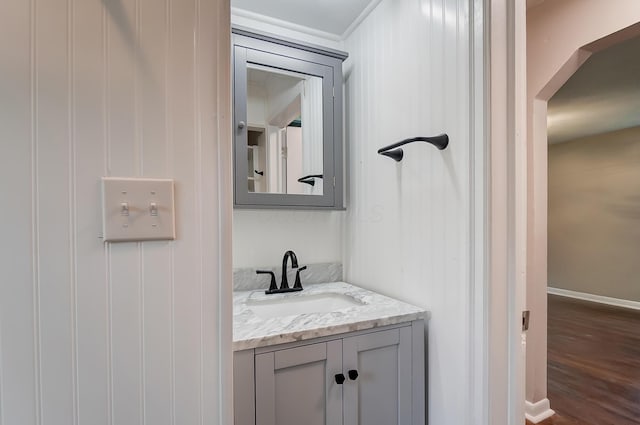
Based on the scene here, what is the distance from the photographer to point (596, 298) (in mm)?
4668

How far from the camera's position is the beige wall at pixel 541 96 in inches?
62.0

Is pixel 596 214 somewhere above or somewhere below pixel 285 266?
above

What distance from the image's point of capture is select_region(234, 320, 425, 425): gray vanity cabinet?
922 millimetres

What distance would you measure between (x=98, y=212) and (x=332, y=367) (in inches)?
32.9

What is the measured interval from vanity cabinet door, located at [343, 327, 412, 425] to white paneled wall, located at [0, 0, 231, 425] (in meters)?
0.57

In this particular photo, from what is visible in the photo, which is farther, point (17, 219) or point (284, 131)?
point (284, 131)

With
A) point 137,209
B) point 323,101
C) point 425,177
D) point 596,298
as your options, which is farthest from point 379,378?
point 596,298

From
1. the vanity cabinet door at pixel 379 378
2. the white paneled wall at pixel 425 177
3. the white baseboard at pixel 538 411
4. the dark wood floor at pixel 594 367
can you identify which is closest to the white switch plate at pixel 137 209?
the vanity cabinet door at pixel 379 378

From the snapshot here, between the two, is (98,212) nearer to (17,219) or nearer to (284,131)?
(17,219)

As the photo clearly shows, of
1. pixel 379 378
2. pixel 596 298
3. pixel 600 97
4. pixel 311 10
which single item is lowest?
pixel 596 298

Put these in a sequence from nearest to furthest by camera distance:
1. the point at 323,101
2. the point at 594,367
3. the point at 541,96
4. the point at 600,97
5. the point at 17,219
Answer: the point at 17,219 → the point at 323,101 → the point at 541,96 → the point at 594,367 → the point at 600,97

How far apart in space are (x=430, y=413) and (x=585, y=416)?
1.48 m

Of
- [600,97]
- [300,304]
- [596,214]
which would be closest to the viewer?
[300,304]

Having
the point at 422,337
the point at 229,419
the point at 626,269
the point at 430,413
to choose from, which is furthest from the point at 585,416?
the point at 626,269
